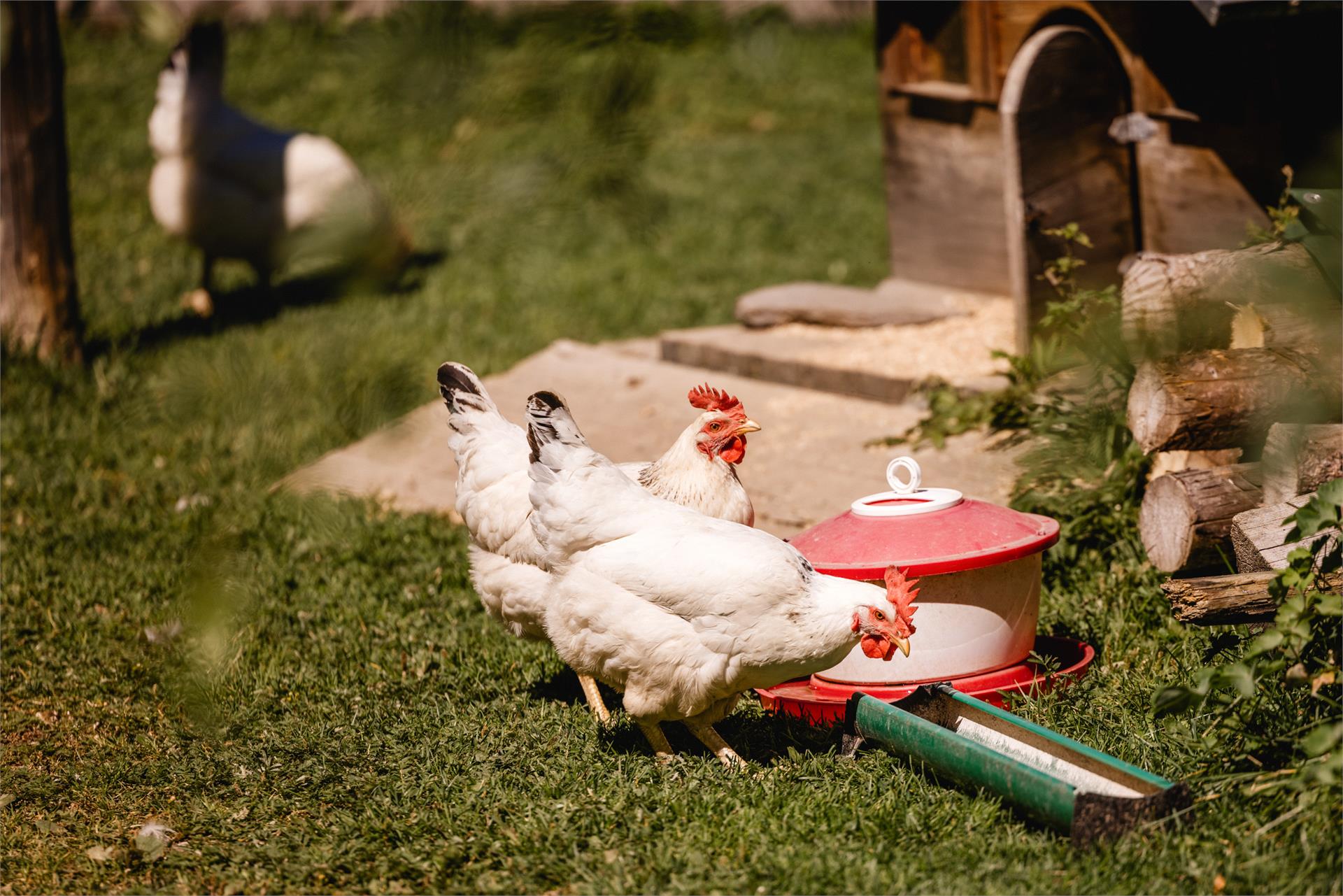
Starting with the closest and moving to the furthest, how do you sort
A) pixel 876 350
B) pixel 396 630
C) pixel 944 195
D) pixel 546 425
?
1. pixel 546 425
2. pixel 396 630
3. pixel 876 350
4. pixel 944 195

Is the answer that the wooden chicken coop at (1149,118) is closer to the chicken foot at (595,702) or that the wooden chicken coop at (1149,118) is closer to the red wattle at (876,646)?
the red wattle at (876,646)

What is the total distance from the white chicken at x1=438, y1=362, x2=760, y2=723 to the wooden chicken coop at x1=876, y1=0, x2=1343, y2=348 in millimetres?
2388

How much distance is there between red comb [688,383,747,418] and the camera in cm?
387

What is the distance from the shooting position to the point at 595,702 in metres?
3.81

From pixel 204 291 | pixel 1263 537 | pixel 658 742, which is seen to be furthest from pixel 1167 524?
pixel 204 291

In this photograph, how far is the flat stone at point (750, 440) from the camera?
5121 millimetres

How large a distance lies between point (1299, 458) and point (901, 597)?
1.50 m

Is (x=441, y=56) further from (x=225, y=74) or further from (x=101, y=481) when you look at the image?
(x=101, y=481)

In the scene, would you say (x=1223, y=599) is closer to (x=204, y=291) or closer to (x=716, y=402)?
(x=716, y=402)

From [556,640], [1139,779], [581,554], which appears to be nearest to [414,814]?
[556,640]

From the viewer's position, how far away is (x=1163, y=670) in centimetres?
361

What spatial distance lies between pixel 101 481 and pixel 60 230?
1.81 metres

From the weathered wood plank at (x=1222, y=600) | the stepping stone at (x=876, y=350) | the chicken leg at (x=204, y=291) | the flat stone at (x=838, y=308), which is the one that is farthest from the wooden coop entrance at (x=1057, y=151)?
the chicken leg at (x=204, y=291)

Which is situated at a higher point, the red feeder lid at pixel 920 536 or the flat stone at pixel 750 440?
the red feeder lid at pixel 920 536
